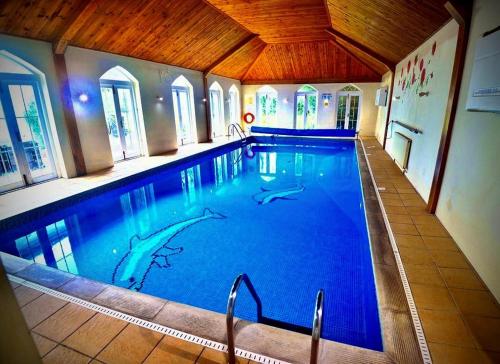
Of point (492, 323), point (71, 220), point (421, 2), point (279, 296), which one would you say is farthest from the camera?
point (71, 220)

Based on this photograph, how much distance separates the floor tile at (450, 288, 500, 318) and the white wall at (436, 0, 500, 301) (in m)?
0.07

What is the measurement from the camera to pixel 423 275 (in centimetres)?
224

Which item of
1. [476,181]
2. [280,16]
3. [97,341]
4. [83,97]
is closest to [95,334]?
[97,341]

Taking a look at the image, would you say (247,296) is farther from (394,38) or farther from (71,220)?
(394,38)

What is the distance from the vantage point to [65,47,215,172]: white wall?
5359 mm

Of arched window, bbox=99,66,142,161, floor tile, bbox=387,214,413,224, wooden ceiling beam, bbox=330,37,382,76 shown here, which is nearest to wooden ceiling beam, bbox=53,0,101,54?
arched window, bbox=99,66,142,161

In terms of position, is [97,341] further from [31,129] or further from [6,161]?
[31,129]

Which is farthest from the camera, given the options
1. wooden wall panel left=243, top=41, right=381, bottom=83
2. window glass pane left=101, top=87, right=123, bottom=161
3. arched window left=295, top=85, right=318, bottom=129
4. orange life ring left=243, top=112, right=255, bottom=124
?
orange life ring left=243, top=112, right=255, bottom=124

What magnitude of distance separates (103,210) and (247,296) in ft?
10.5

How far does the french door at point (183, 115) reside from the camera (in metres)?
8.91

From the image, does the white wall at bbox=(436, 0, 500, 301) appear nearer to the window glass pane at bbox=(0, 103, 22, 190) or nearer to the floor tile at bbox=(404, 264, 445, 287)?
the floor tile at bbox=(404, 264, 445, 287)

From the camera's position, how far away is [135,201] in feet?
16.1

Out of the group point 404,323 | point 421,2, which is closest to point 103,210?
point 404,323

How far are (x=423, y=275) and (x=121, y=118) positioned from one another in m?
7.14
